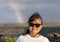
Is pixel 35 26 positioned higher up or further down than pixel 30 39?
higher up

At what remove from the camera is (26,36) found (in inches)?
148

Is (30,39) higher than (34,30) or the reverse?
the reverse

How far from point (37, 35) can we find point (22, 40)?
0.25 m

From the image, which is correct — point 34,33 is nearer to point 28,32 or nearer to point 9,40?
point 28,32

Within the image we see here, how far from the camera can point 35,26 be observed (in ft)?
12.1

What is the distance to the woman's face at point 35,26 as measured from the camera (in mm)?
3683

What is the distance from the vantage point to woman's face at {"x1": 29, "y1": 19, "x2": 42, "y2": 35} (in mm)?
3683

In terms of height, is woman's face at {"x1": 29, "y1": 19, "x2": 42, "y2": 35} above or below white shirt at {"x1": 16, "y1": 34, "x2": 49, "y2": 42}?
above

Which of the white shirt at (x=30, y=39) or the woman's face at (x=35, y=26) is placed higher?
the woman's face at (x=35, y=26)

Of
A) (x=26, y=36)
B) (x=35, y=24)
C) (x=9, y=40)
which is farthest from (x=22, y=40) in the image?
(x=9, y=40)

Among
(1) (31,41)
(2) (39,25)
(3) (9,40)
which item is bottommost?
(3) (9,40)

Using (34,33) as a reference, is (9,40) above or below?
below

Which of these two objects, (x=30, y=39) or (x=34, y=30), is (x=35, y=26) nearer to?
(x=34, y=30)

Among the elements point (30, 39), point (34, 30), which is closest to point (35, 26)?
point (34, 30)
